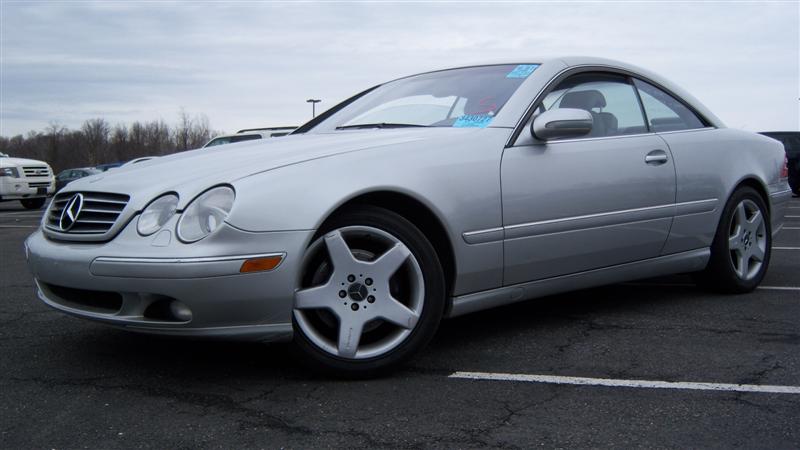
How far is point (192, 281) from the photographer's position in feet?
9.54

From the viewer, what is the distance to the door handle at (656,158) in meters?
4.37

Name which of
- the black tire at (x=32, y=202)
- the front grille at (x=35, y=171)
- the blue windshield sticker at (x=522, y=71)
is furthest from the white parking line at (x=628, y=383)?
the black tire at (x=32, y=202)

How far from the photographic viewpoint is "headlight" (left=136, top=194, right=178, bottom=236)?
3.06 metres

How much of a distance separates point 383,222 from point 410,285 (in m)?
0.30

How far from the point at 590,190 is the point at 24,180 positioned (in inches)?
672

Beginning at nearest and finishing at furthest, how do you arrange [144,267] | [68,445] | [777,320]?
[68,445] → [144,267] → [777,320]

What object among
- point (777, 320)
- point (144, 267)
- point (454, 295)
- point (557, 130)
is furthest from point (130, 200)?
point (777, 320)

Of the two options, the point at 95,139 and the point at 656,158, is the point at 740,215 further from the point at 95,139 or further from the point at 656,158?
the point at 95,139

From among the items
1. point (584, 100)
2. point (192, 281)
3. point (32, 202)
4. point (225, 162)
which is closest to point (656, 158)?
point (584, 100)

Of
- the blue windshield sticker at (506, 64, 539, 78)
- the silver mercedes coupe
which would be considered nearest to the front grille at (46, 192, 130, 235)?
the silver mercedes coupe

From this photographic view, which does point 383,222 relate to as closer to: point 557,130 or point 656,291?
point 557,130

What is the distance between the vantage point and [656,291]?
5.35m

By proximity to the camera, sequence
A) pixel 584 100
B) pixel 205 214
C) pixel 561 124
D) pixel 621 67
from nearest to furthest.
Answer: pixel 205 214, pixel 561 124, pixel 584 100, pixel 621 67

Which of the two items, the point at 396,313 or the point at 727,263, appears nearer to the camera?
the point at 396,313
